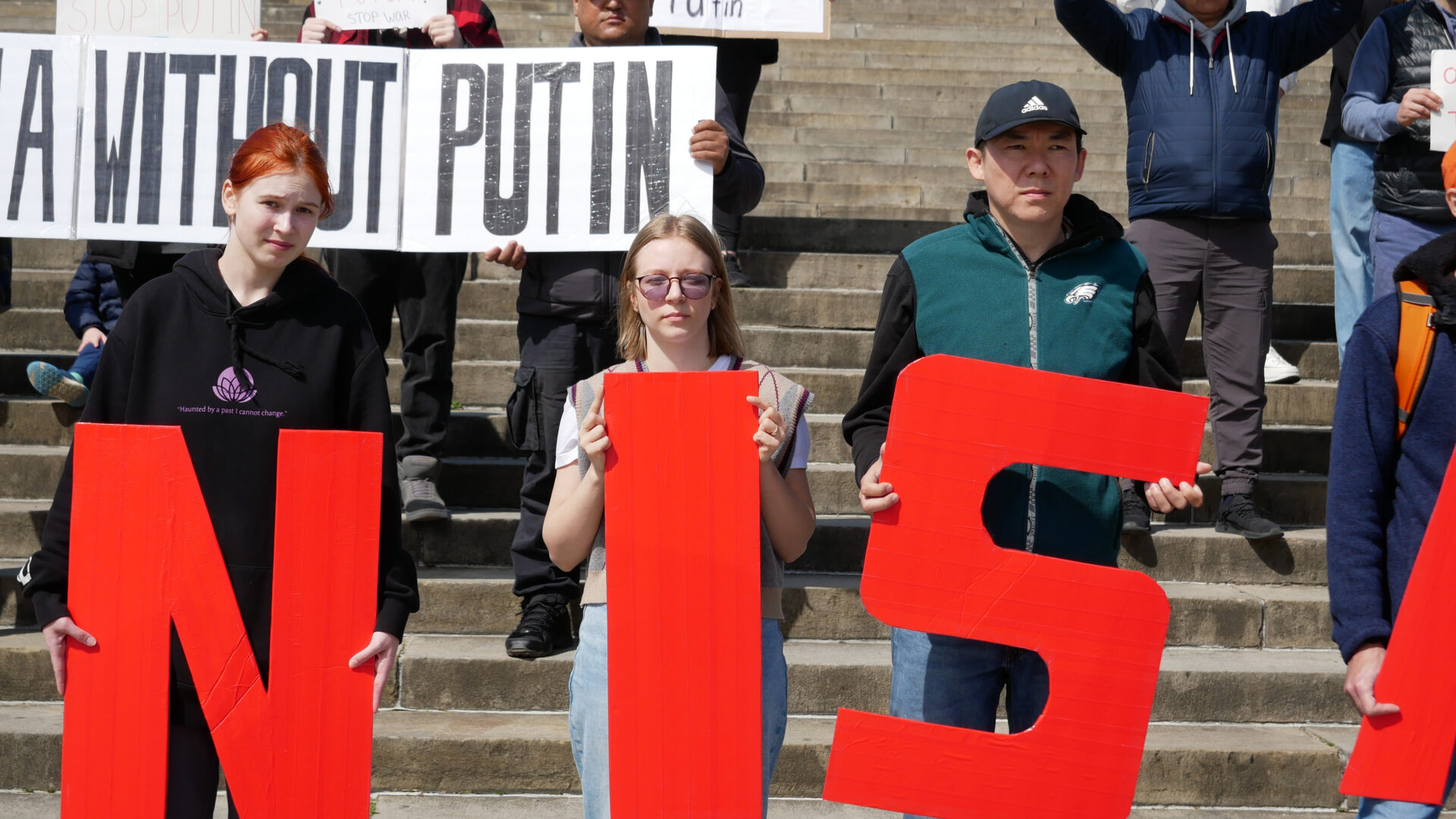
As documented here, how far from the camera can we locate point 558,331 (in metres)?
4.28

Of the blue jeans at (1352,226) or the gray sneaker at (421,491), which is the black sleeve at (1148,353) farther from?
the blue jeans at (1352,226)

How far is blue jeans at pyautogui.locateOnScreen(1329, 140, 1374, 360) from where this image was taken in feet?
18.0

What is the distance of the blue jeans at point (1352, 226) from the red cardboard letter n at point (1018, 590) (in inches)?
140

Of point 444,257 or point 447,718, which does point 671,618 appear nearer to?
point 447,718

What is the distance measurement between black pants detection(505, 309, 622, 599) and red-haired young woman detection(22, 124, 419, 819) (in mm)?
1625

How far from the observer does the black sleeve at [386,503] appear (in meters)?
2.58

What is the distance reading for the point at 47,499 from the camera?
5328 millimetres

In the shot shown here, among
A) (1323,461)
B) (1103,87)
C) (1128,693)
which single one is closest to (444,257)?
(1128,693)

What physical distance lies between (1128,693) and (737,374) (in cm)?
97

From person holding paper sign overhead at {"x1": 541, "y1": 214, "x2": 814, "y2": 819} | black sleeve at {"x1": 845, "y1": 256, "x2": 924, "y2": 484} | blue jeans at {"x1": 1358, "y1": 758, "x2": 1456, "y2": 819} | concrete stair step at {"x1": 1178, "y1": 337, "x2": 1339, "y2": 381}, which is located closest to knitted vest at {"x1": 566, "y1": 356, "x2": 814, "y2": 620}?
person holding paper sign overhead at {"x1": 541, "y1": 214, "x2": 814, "y2": 819}

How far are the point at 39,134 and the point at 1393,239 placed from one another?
4873mm

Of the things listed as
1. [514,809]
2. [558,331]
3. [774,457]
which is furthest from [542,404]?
[774,457]

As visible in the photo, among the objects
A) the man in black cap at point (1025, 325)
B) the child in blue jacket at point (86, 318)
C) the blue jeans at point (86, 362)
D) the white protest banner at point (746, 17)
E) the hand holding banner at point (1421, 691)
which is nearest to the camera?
the hand holding banner at point (1421, 691)

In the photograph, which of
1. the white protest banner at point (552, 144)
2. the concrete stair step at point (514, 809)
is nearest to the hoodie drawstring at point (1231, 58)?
the white protest banner at point (552, 144)
